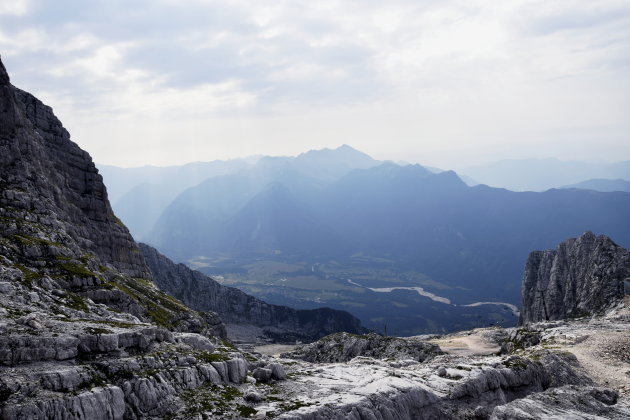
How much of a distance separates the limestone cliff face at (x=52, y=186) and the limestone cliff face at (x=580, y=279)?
144545 mm

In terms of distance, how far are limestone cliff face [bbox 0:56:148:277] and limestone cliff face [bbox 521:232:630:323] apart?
474 feet

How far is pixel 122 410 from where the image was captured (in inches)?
1688

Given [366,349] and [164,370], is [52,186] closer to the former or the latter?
[164,370]

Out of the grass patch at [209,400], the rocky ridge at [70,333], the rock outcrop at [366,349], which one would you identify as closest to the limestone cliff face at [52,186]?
the rocky ridge at [70,333]

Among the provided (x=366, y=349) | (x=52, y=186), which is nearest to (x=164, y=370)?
(x=366, y=349)

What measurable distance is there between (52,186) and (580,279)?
16837 centimetres

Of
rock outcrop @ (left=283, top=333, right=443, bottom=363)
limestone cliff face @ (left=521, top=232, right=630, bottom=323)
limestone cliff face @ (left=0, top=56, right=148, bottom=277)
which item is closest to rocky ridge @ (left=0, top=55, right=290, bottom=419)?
limestone cliff face @ (left=0, top=56, right=148, bottom=277)

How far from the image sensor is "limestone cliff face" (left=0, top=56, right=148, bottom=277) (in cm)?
9931

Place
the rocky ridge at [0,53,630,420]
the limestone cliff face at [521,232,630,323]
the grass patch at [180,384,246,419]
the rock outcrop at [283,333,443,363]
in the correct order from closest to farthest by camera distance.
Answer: the rocky ridge at [0,53,630,420]
the grass patch at [180,384,246,419]
the rock outcrop at [283,333,443,363]
the limestone cliff face at [521,232,630,323]

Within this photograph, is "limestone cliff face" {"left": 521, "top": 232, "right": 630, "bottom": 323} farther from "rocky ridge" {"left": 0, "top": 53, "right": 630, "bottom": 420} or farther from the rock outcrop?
the rock outcrop

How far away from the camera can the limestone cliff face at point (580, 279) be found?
149750 millimetres

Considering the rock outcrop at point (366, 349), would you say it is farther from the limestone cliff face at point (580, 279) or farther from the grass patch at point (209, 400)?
the limestone cliff face at point (580, 279)

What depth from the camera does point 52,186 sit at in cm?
11969

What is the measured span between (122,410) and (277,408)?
48.4ft
